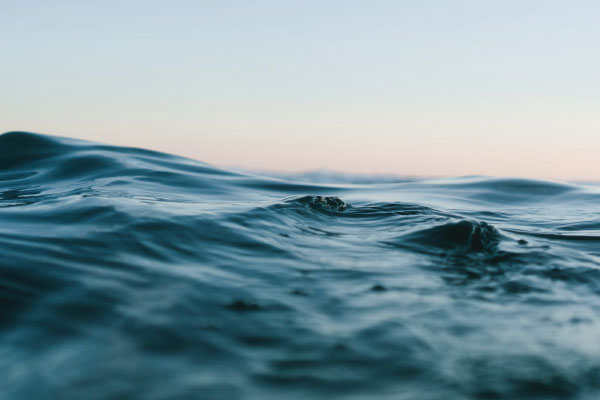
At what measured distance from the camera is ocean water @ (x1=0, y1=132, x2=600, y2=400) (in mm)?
1869

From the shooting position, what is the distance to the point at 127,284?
2.68m

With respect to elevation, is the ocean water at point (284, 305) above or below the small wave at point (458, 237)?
below

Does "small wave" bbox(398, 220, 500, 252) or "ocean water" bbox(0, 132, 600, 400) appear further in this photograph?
"small wave" bbox(398, 220, 500, 252)

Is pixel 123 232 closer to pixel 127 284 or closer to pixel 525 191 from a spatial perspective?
pixel 127 284

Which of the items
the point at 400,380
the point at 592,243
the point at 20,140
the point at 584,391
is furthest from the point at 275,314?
the point at 20,140

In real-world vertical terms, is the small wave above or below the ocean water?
above

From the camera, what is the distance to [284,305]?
2568 mm

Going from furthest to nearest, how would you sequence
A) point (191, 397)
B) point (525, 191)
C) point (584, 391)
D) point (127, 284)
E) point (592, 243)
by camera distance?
1. point (525, 191)
2. point (592, 243)
3. point (127, 284)
4. point (584, 391)
5. point (191, 397)

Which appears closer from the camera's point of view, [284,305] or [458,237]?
[284,305]

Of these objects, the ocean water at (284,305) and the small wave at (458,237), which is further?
the small wave at (458,237)

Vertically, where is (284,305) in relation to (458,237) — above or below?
below

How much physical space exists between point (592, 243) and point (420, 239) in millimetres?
1692

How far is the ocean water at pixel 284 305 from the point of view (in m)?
1.87

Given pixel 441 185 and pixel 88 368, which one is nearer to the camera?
pixel 88 368
